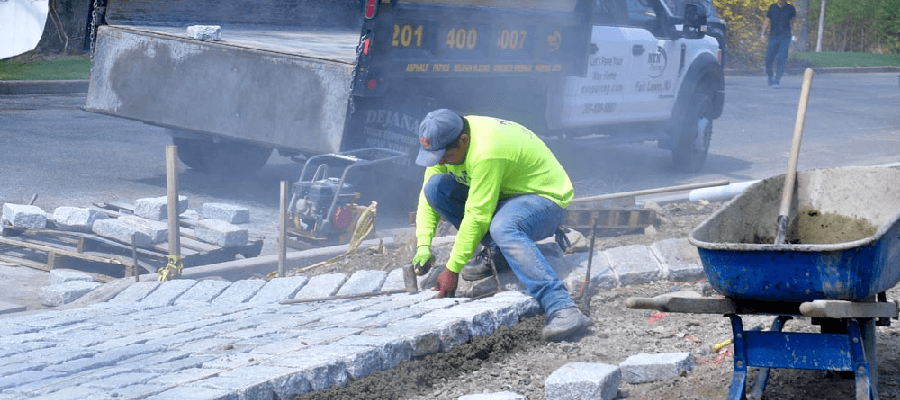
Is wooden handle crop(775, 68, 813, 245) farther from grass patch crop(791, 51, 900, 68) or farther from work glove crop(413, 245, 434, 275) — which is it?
grass patch crop(791, 51, 900, 68)

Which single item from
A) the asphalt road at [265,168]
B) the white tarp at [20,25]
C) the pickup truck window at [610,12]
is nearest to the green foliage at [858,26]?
the asphalt road at [265,168]

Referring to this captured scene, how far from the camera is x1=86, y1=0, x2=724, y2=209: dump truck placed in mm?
8438

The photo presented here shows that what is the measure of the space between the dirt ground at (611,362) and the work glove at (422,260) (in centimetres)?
70

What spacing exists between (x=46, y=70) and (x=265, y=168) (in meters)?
8.20

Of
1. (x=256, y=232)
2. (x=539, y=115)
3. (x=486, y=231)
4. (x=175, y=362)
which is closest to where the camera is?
(x=175, y=362)

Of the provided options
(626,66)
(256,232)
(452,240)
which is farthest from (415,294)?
(626,66)

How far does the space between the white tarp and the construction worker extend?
626 inches

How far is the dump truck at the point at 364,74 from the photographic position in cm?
844

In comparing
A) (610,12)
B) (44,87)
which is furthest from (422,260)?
(44,87)

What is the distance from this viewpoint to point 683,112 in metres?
12.2

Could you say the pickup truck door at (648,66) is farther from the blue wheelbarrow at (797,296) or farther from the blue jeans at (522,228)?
the blue wheelbarrow at (797,296)

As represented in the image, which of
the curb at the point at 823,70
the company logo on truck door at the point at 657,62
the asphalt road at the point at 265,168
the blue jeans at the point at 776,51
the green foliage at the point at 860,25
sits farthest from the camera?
the green foliage at the point at 860,25

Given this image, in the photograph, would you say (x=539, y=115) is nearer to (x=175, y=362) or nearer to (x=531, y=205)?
(x=531, y=205)

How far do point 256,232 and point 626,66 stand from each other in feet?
15.1
